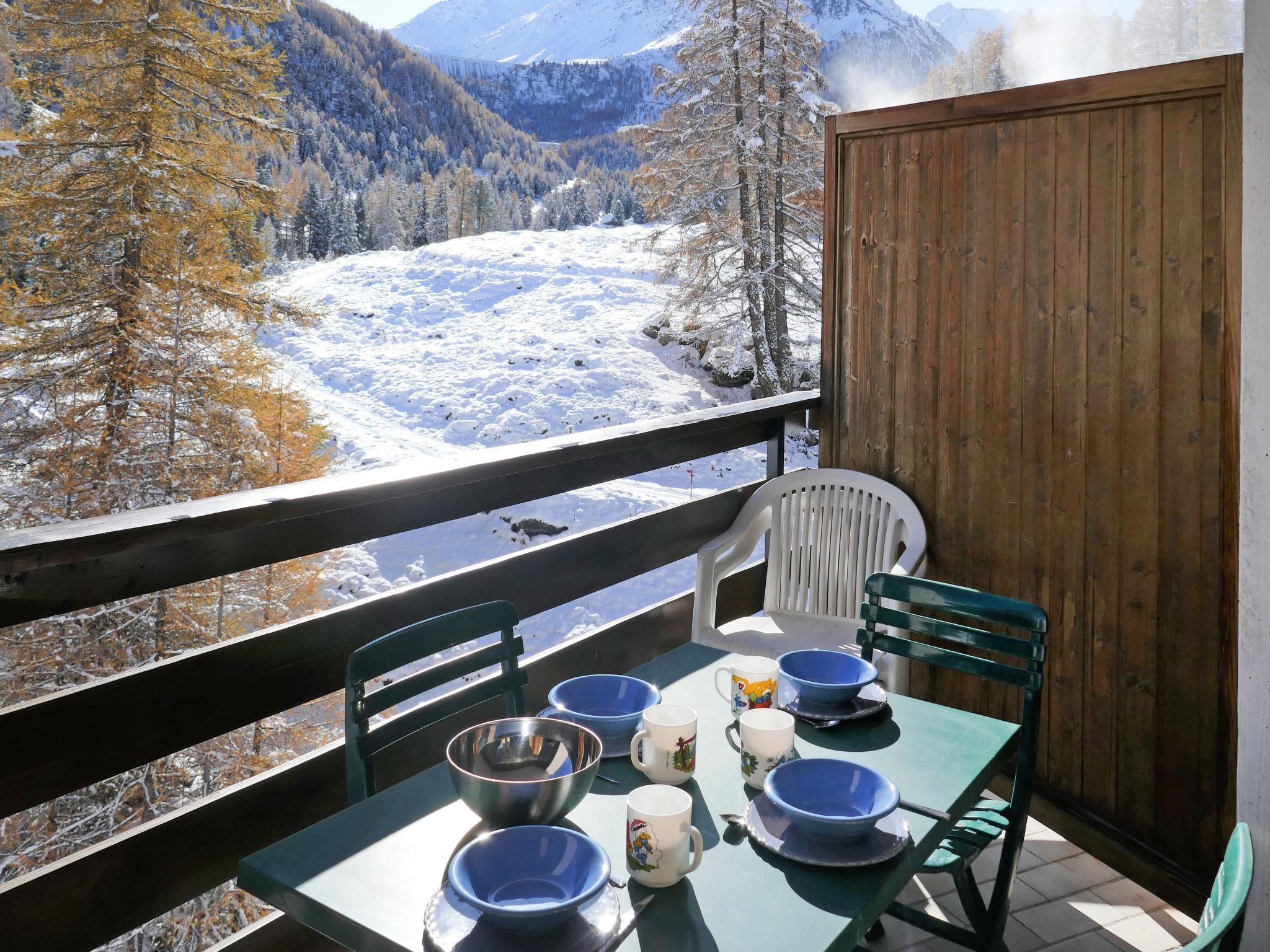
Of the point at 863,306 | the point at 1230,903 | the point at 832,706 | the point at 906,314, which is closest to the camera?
the point at 1230,903

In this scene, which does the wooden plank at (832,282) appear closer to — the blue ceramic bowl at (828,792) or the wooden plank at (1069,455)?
the wooden plank at (1069,455)

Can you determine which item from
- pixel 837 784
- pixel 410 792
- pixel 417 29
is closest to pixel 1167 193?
pixel 837 784

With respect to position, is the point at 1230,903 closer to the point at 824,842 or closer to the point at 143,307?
the point at 824,842

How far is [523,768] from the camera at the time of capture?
43.2 inches

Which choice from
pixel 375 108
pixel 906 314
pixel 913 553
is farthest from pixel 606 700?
pixel 375 108

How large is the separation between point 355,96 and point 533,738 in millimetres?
17918

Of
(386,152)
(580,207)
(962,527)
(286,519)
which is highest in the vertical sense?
(386,152)

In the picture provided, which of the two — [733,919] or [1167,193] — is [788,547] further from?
[733,919]

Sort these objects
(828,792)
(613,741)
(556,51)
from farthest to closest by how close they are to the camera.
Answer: (556,51) < (613,741) < (828,792)

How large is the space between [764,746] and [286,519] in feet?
2.92

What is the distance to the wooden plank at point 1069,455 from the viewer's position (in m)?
2.20

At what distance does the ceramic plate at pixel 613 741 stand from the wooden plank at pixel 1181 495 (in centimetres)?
144

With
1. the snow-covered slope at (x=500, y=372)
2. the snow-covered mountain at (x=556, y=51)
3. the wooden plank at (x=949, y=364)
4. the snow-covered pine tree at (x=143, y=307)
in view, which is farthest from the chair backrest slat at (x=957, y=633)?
the snow-covered mountain at (x=556, y=51)

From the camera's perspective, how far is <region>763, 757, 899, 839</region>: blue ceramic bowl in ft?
3.34
